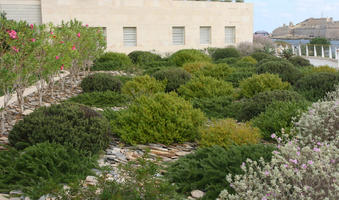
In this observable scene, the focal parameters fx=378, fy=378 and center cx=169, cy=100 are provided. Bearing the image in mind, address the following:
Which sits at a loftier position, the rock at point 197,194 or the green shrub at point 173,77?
the green shrub at point 173,77

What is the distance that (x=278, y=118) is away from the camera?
6312mm

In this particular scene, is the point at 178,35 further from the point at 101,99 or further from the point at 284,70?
the point at 101,99

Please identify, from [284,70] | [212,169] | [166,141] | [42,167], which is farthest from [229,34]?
[42,167]

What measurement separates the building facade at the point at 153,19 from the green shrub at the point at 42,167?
1891 cm

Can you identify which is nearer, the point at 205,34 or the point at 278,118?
the point at 278,118

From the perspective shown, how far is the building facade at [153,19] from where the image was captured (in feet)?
72.2

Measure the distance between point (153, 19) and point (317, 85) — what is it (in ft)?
54.9

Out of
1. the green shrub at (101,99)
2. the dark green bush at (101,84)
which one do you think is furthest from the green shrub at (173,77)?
the green shrub at (101,99)

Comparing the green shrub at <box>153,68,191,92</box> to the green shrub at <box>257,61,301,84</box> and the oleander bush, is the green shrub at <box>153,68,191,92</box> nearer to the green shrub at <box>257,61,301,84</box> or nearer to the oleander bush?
the green shrub at <box>257,61,301,84</box>

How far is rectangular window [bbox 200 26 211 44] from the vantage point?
27.0 metres

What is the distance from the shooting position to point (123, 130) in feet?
19.8

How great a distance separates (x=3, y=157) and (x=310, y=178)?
372 cm

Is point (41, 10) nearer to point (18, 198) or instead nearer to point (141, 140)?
point (141, 140)

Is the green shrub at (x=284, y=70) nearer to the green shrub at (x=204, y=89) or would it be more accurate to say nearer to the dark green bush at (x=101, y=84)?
the green shrub at (x=204, y=89)
